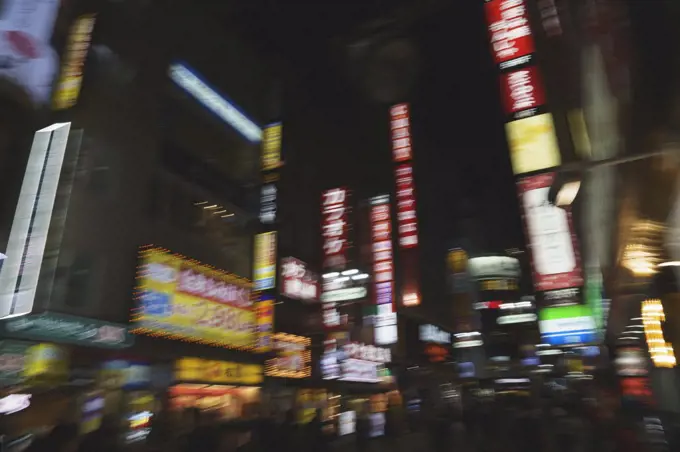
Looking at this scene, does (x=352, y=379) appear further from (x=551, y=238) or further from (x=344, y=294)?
(x=551, y=238)

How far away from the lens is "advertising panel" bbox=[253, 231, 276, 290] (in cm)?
1384

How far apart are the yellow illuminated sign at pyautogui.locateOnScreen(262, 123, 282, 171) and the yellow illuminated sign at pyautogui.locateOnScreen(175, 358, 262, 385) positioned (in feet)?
19.6

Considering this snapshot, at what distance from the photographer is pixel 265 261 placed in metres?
14.1

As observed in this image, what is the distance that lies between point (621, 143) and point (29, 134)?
10269 millimetres

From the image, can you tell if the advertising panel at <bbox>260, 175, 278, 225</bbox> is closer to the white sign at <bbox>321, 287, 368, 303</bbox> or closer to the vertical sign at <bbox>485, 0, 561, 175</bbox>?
the white sign at <bbox>321, 287, 368, 303</bbox>

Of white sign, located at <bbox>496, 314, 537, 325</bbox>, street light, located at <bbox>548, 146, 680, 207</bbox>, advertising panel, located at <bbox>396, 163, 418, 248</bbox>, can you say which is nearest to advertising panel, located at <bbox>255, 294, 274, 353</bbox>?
advertising panel, located at <bbox>396, 163, 418, 248</bbox>

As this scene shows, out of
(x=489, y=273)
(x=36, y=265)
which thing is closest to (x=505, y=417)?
(x=36, y=265)

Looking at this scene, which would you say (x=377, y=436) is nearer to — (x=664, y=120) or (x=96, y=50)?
(x=664, y=120)

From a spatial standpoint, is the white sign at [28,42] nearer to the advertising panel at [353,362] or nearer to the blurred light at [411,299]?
the advertising panel at [353,362]

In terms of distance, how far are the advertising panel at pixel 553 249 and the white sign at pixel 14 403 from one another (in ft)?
32.6

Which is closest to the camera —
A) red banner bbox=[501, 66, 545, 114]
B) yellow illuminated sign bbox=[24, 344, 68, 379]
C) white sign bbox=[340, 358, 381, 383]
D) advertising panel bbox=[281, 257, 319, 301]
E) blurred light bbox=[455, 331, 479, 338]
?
yellow illuminated sign bbox=[24, 344, 68, 379]

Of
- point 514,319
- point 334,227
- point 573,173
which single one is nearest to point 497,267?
point 514,319

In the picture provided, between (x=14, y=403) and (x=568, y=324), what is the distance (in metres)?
12.2

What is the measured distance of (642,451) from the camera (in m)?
6.48
